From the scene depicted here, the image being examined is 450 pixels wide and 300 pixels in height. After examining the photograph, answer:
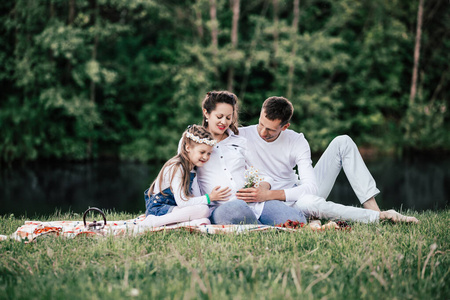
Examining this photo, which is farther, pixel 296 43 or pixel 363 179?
pixel 296 43

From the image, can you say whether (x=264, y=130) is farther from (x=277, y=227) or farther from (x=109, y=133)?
(x=109, y=133)

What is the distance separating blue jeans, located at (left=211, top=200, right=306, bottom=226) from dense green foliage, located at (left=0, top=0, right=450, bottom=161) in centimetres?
Result: 1069

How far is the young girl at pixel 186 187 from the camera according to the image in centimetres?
378

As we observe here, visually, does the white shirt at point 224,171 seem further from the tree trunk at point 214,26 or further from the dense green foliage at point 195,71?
the tree trunk at point 214,26

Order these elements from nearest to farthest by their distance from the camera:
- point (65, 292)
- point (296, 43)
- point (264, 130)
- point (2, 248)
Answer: point (65, 292)
point (2, 248)
point (264, 130)
point (296, 43)

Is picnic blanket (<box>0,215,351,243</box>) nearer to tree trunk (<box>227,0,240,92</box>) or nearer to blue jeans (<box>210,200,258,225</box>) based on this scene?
blue jeans (<box>210,200,258,225</box>)

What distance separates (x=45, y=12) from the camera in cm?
1527

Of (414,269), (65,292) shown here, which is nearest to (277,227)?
(414,269)

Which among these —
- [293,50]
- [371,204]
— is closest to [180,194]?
[371,204]

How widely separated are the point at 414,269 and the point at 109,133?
14748 millimetres

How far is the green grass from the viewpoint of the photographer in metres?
2.24

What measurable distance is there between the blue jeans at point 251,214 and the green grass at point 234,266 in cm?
36

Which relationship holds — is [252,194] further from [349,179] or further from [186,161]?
[349,179]

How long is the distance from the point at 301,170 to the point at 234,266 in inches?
69.7
